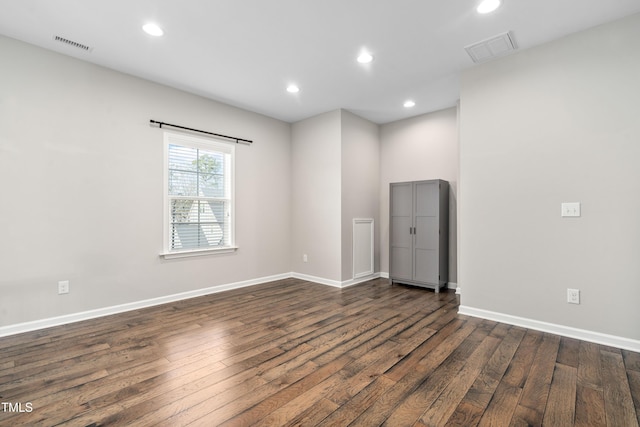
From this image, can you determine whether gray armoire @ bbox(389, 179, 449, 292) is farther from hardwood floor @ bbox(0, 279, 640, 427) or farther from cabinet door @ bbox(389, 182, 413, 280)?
hardwood floor @ bbox(0, 279, 640, 427)

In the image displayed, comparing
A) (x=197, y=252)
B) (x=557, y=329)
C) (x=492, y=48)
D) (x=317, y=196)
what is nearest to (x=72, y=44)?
(x=197, y=252)

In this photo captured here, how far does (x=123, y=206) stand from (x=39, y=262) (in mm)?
900

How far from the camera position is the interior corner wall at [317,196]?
15.5 feet

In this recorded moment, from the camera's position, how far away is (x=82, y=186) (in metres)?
3.17

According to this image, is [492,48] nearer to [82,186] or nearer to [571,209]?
[571,209]

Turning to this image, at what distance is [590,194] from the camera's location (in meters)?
2.66

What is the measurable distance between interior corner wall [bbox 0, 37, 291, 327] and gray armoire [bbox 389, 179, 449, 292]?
9.06 ft

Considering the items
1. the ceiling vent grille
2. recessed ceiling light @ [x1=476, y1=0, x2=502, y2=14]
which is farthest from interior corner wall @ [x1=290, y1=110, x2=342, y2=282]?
the ceiling vent grille

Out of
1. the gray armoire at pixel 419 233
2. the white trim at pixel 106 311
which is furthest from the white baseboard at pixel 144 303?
the gray armoire at pixel 419 233

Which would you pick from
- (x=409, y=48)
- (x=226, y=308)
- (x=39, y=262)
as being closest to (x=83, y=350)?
(x=39, y=262)

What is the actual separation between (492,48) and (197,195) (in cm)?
386

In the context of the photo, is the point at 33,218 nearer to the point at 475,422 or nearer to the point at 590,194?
the point at 475,422

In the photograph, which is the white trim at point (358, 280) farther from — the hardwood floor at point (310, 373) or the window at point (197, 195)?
the window at point (197, 195)

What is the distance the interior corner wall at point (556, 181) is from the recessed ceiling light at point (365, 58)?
1.11m
